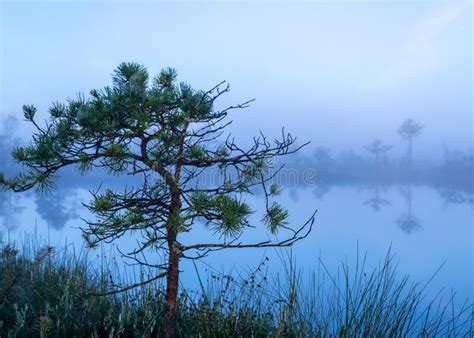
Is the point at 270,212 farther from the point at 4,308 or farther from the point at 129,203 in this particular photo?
the point at 4,308

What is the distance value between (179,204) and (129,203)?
15.2 inches

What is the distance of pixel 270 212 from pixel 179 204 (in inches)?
28.0

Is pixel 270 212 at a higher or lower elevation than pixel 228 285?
higher

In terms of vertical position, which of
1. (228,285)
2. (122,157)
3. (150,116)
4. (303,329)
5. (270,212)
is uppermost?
(150,116)

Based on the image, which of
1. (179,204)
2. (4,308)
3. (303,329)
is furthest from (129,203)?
(4,308)

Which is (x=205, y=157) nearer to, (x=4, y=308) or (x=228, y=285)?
(x=228, y=285)

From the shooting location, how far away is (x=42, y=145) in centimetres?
412

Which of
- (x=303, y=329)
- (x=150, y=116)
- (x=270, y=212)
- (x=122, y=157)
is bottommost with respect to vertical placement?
(x=303, y=329)

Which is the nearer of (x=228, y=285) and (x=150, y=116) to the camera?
(x=150, y=116)

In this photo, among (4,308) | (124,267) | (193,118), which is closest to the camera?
(193,118)

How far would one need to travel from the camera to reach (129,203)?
4.07m

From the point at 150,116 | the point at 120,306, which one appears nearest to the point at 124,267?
the point at 120,306

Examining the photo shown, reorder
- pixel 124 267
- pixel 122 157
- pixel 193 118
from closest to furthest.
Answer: pixel 122 157
pixel 193 118
pixel 124 267

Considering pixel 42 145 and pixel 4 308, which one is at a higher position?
pixel 42 145
